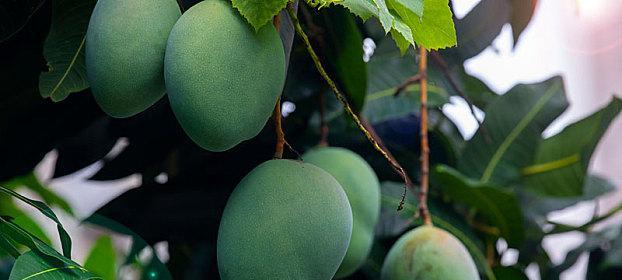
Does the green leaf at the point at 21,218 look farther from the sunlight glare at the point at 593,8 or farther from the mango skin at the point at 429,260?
the sunlight glare at the point at 593,8

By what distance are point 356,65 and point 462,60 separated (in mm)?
141

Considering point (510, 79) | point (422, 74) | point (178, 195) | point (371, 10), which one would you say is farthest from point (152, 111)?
point (510, 79)

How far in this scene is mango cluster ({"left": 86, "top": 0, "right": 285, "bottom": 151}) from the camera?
351mm

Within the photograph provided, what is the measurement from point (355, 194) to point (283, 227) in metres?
0.20

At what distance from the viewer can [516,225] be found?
2.49ft

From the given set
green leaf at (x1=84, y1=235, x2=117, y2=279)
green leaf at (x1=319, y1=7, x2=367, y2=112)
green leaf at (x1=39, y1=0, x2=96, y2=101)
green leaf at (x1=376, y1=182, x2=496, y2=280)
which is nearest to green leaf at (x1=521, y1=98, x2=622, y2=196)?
green leaf at (x1=376, y1=182, x2=496, y2=280)

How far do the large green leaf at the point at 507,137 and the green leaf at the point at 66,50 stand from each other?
18.2 inches

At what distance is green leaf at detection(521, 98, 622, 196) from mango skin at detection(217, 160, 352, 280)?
499 millimetres

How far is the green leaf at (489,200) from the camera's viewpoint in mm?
718

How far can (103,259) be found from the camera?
81 cm

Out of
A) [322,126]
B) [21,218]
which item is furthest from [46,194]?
[322,126]

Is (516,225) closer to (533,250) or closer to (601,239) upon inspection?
(533,250)

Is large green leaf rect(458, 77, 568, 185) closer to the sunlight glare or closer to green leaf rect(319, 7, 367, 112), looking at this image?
green leaf rect(319, 7, 367, 112)

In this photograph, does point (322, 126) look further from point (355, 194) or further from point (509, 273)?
point (509, 273)
